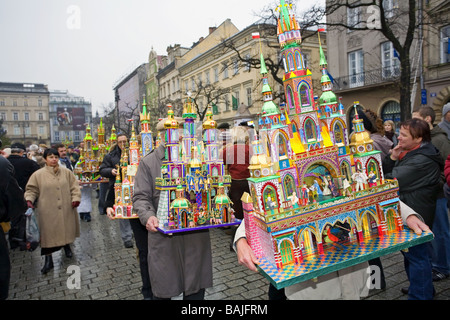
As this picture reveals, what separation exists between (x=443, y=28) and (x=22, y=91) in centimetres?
9112

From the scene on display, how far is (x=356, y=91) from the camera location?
2278 cm

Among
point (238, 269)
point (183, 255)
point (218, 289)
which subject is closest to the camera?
point (183, 255)

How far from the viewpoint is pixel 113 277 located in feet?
17.4

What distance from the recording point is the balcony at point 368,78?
65.6 feet

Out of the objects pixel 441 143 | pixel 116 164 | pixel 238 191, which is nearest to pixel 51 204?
pixel 116 164

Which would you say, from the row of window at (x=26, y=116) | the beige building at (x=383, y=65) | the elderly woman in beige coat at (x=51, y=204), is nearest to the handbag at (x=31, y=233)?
the elderly woman in beige coat at (x=51, y=204)

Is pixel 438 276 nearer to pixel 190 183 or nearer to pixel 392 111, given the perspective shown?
pixel 190 183

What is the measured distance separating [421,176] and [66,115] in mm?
83857

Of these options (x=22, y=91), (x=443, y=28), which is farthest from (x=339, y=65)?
(x=22, y=91)

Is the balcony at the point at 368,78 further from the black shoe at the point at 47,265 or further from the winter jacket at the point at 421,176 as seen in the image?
the black shoe at the point at 47,265

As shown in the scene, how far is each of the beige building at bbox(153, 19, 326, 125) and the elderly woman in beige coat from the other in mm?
18369

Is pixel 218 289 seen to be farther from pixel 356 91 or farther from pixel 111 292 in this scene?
pixel 356 91

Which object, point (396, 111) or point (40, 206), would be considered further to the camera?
point (396, 111)

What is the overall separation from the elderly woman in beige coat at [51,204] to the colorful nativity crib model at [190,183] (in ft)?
11.0
